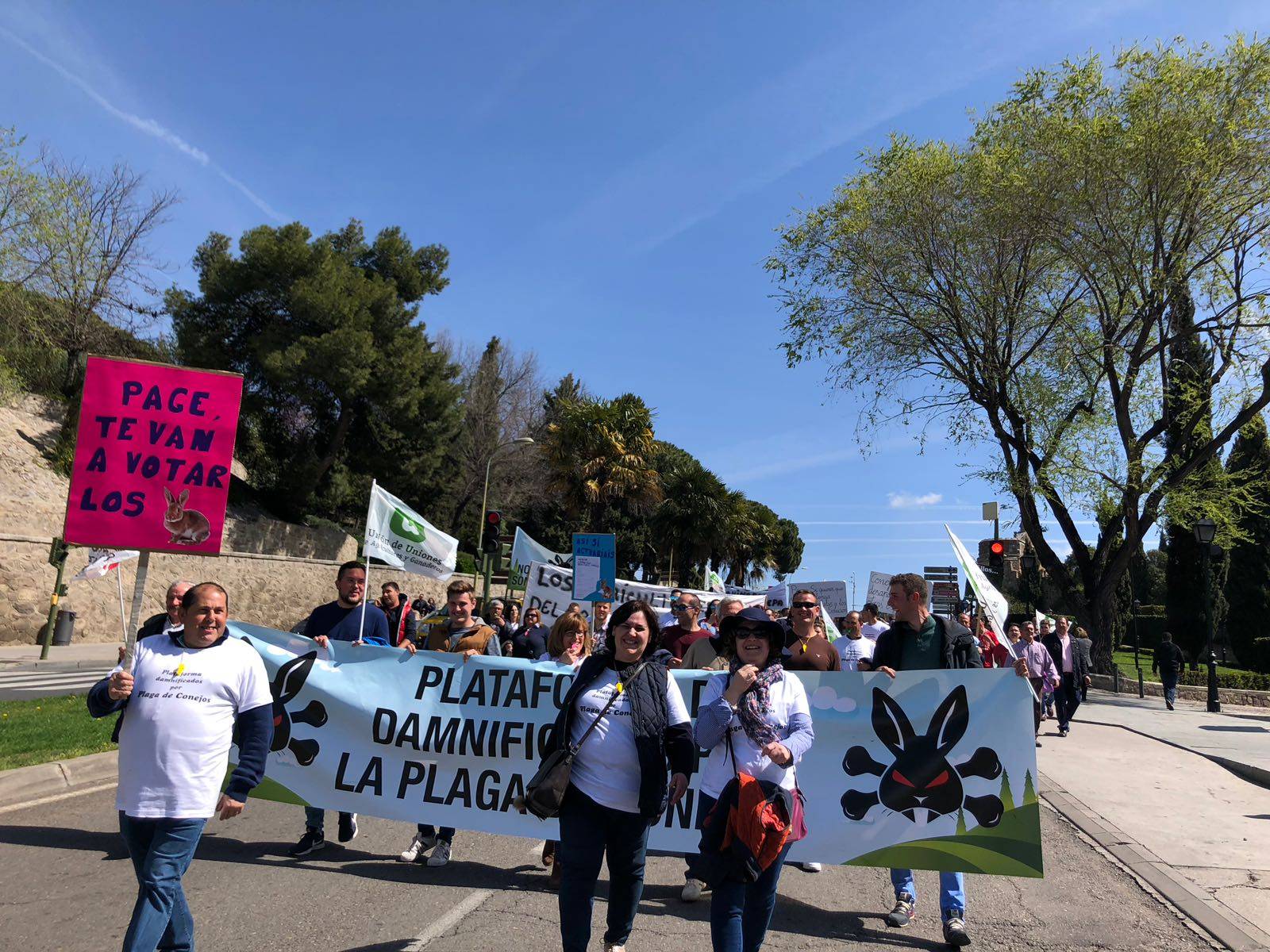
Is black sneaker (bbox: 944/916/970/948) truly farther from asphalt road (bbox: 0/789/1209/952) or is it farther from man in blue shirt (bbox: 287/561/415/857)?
man in blue shirt (bbox: 287/561/415/857)

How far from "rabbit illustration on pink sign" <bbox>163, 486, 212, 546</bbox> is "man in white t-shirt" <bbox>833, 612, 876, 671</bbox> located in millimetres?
5420

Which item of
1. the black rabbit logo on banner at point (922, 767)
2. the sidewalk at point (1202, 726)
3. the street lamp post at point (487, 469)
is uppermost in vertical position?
the street lamp post at point (487, 469)

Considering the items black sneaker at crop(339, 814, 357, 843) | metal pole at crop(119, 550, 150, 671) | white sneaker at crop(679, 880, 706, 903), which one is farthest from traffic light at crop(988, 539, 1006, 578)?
metal pole at crop(119, 550, 150, 671)

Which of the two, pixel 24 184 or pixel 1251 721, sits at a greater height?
pixel 24 184

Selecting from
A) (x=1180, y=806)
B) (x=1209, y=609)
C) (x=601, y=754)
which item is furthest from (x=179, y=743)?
(x=1209, y=609)

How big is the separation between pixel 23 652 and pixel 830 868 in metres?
20.8

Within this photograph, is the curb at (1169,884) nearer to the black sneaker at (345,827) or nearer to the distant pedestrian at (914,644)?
the distant pedestrian at (914,644)

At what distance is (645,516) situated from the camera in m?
60.1

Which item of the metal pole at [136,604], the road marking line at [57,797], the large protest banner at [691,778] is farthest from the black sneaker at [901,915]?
the road marking line at [57,797]

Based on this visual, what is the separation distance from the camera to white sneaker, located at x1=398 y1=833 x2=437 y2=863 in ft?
19.4

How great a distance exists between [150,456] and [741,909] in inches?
214

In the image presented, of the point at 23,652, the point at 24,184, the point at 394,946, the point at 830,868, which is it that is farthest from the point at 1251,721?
the point at 24,184

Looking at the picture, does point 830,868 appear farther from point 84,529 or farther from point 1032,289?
point 1032,289

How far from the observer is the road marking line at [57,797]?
6786 mm
